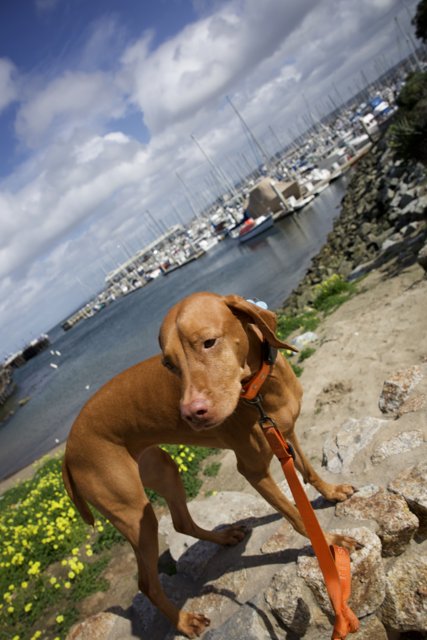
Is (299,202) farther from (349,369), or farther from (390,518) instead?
(390,518)

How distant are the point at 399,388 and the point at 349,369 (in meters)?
2.48

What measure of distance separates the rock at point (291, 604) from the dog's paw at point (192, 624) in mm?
738

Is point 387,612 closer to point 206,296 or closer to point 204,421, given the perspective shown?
point 204,421

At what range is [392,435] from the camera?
365cm

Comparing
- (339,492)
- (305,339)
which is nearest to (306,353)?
(305,339)

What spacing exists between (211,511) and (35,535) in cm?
376

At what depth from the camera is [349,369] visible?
23.1ft

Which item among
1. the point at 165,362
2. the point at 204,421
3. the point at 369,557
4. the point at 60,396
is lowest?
the point at 60,396

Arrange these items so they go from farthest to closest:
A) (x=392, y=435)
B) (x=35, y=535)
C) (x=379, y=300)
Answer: (x=379, y=300) < (x=35, y=535) < (x=392, y=435)

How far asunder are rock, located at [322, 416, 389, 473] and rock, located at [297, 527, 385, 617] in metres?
1.03

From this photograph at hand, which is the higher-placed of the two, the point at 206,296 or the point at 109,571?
the point at 206,296

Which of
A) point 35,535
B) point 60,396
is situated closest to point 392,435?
point 35,535

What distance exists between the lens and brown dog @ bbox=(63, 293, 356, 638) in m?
2.35

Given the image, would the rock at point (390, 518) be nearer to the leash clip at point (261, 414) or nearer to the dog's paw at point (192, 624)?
the leash clip at point (261, 414)
